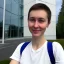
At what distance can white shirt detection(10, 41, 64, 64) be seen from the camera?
159cm

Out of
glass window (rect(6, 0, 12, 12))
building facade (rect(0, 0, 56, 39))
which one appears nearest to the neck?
building facade (rect(0, 0, 56, 39))

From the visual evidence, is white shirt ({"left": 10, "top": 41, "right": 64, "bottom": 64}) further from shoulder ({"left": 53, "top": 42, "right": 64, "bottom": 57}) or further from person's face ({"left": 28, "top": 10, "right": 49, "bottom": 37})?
person's face ({"left": 28, "top": 10, "right": 49, "bottom": 37})

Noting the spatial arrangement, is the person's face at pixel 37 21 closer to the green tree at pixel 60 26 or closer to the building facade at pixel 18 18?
the building facade at pixel 18 18

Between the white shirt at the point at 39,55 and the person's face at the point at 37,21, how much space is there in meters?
0.12

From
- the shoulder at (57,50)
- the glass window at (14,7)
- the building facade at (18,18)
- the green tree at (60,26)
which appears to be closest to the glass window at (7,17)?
the building facade at (18,18)

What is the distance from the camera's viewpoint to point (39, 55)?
1.65 metres

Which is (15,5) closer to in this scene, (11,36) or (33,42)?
(11,36)

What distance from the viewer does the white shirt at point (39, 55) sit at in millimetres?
1586

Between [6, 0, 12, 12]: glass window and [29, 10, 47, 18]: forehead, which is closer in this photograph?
[29, 10, 47, 18]: forehead

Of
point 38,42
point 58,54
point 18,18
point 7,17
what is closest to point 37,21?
point 38,42

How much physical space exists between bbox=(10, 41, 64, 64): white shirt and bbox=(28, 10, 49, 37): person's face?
0.39ft

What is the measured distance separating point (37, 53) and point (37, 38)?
11cm

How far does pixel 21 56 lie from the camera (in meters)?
1.74

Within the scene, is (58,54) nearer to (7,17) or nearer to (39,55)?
(39,55)
